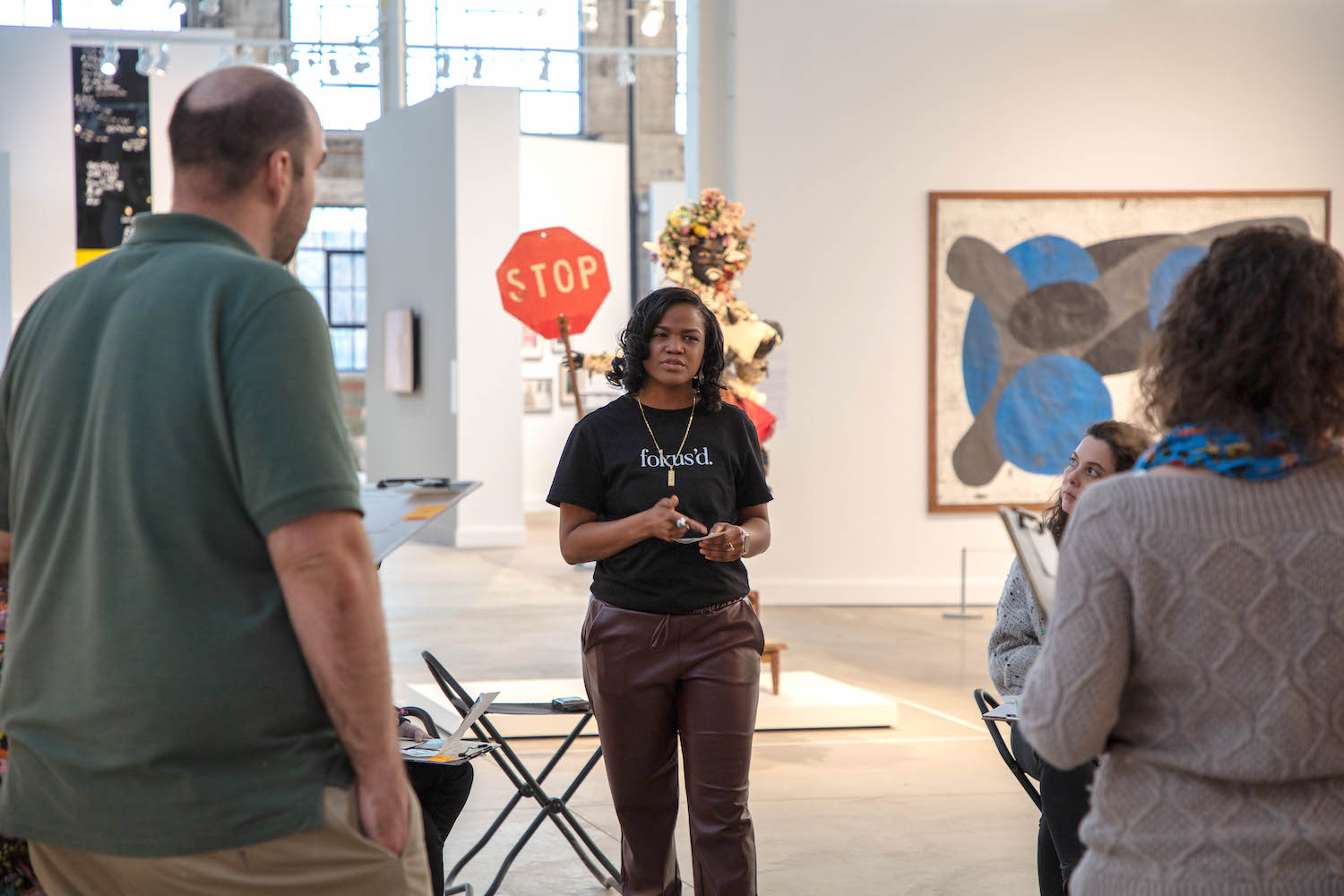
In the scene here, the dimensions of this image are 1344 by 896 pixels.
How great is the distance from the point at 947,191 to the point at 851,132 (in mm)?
686

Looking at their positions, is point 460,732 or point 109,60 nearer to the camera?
point 460,732

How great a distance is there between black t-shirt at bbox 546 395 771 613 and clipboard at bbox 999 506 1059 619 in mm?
723

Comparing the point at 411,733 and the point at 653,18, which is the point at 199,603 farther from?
the point at 653,18

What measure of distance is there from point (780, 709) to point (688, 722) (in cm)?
271

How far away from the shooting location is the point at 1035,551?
237 cm

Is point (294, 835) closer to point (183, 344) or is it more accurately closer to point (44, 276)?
point (183, 344)

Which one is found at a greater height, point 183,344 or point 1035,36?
point 1035,36

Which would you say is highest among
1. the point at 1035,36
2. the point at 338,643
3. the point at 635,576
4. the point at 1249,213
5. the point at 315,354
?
the point at 1035,36

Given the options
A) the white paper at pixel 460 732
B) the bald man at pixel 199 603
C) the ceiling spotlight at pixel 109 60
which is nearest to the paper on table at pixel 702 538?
the white paper at pixel 460 732

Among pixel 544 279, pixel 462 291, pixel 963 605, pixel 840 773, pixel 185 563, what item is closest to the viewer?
pixel 185 563

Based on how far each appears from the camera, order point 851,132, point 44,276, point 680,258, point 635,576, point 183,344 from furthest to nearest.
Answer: point 44,276
point 851,132
point 680,258
point 635,576
point 183,344

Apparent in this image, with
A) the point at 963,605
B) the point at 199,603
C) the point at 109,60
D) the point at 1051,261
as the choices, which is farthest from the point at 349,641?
the point at 109,60

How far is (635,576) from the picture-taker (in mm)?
2908

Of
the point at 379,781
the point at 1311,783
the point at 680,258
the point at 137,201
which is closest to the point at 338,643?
the point at 379,781
